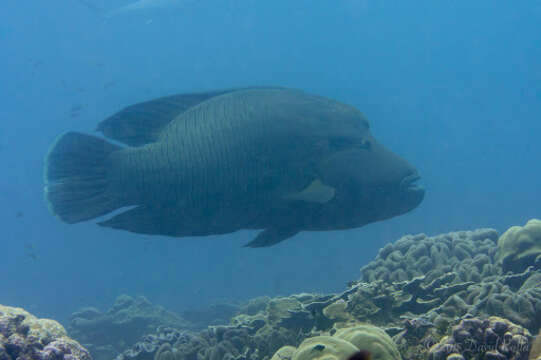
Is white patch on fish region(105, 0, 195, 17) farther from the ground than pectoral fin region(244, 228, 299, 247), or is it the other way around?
white patch on fish region(105, 0, 195, 17)

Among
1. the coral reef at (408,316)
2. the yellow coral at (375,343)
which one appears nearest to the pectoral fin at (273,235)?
the coral reef at (408,316)

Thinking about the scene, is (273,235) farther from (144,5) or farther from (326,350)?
(144,5)

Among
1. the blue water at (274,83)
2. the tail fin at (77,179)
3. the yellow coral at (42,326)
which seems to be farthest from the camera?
the blue water at (274,83)

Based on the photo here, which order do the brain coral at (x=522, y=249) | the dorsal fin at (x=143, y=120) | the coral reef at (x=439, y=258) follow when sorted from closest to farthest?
the dorsal fin at (x=143, y=120) < the brain coral at (x=522, y=249) < the coral reef at (x=439, y=258)

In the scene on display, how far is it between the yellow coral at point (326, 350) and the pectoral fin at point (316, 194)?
1.12 meters

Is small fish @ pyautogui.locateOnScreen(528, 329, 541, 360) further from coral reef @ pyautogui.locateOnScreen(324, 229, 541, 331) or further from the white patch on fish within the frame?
the white patch on fish

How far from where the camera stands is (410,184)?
369cm

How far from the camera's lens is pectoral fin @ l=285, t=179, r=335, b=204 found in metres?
3.20

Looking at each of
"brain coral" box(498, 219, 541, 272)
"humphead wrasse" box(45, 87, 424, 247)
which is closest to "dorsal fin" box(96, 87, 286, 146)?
"humphead wrasse" box(45, 87, 424, 247)

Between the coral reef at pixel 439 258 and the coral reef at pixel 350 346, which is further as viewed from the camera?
the coral reef at pixel 439 258

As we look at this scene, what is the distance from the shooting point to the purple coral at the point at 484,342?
2.12 metres

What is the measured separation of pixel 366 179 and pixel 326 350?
166 centimetres

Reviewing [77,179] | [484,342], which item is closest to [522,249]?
[484,342]

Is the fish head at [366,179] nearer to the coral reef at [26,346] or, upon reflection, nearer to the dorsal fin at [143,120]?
the dorsal fin at [143,120]
